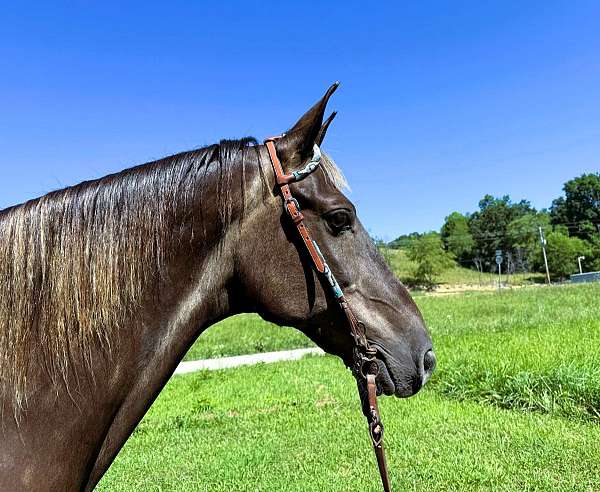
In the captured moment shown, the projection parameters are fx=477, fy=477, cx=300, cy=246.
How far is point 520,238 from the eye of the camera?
275 feet

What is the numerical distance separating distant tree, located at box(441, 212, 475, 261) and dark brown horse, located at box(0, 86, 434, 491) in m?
92.5

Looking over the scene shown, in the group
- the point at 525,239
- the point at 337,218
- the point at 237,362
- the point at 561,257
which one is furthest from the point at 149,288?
the point at 525,239

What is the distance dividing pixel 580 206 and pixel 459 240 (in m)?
24.2

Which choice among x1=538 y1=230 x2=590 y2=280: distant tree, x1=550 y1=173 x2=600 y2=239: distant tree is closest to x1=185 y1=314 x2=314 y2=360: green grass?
x1=538 y1=230 x2=590 y2=280: distant tree

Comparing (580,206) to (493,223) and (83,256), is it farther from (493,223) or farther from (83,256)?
(83,256)

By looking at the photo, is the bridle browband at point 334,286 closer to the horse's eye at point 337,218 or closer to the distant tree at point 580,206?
the horse's eye at point 337,218

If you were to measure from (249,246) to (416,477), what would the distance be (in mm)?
3495

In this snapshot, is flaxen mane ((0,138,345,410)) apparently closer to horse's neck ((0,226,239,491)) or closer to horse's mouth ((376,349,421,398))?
horse's neck ((0,226,239,491))

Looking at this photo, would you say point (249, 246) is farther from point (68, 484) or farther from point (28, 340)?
point (68, 484)

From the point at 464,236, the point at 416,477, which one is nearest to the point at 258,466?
the point at 416,477

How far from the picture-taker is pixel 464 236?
9600cm

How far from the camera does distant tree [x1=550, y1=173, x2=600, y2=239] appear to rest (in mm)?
89312

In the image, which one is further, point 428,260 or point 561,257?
point 561,257

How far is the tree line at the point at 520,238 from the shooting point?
71750 millimetres
